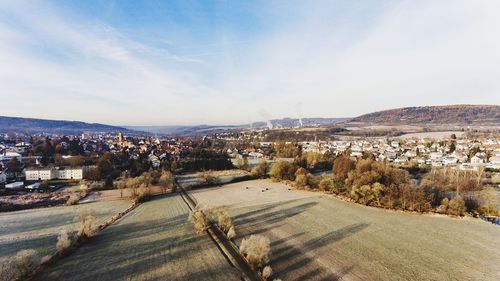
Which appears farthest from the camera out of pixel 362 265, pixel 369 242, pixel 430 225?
pixel 430 225

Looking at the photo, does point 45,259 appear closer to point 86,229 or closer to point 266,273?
point 86,229

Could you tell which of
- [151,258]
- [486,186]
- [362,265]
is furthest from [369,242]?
[486,186]

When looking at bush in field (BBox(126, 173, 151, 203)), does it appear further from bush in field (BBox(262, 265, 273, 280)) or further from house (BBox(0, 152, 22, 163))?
house (BBox(0, 152, 22, 163))

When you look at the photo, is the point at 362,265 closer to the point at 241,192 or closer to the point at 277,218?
the point at 277,218

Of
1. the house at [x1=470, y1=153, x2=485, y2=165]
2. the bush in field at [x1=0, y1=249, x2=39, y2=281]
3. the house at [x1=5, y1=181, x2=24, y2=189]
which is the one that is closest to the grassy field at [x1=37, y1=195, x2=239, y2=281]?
the bush in field at [x1=0, y1=249, x2=39, y2=281]

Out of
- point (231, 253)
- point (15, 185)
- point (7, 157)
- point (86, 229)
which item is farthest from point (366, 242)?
point (7, 157)

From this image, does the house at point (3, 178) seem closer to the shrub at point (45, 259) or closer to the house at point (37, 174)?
the house at point (37, 174)
